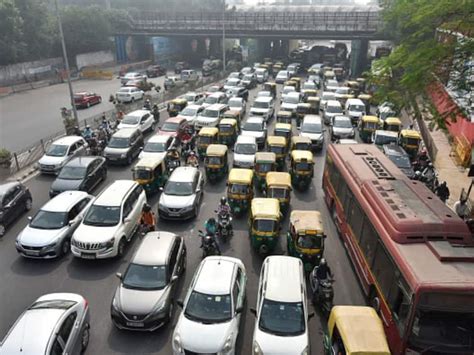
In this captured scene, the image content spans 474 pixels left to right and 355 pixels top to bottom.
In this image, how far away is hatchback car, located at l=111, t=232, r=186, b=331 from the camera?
34.8 ft

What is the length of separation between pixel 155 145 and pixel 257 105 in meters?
13.5

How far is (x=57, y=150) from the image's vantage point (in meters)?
21.8

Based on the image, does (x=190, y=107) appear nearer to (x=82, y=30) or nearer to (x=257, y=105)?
(x=257, y=105)

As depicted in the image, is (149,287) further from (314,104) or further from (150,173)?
(314,104)

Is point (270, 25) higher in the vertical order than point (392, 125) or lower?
higher

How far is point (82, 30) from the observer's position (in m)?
61.2

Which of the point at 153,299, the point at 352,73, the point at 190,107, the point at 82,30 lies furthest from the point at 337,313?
the point at 82,30

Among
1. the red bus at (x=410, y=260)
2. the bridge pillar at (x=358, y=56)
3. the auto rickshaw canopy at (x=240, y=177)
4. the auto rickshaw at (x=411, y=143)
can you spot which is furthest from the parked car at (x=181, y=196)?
the bridge pillar at (x=358, y=56)

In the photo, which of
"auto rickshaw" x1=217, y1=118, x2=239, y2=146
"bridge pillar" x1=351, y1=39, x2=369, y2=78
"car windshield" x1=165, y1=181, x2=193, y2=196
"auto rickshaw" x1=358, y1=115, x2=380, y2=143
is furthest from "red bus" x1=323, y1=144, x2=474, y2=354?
"bridge pillar" x1=351, y1=39, x2=369, y2=78

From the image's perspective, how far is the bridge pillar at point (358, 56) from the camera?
61.1 meters

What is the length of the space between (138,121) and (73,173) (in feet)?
31.3

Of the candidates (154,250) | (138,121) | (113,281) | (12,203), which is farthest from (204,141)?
(154,250)

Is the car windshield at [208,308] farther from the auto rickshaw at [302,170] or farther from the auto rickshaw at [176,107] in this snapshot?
the auto rickshaw at [176,107]

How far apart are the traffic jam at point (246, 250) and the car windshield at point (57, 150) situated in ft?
0.26
